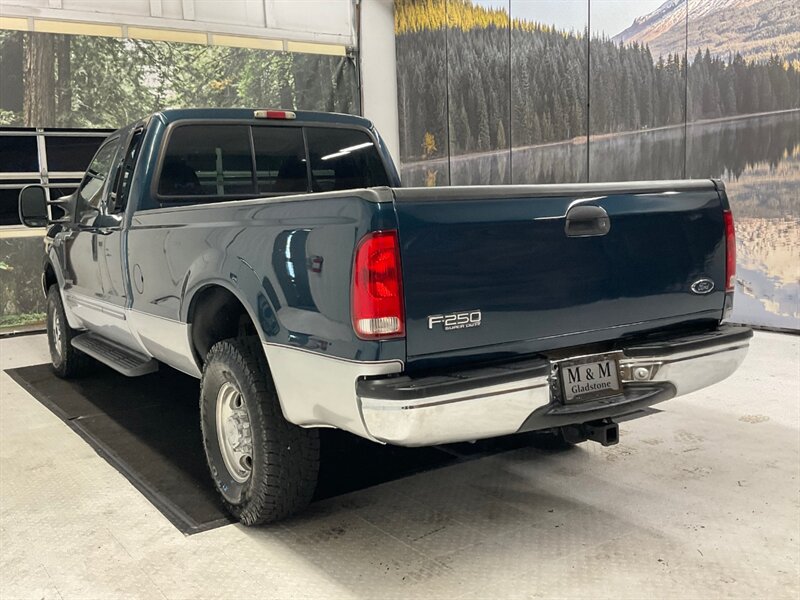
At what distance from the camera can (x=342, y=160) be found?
438 cm

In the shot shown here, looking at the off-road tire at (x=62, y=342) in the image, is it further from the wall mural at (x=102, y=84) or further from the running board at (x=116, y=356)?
the wall mural at (x=102, y=84)

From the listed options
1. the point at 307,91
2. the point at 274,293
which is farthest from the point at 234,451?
the point at 307,91

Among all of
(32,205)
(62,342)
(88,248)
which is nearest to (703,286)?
(88,248)

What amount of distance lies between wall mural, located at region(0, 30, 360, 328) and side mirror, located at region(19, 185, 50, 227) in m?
4.31

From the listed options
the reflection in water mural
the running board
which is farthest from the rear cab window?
the reflection in water mural

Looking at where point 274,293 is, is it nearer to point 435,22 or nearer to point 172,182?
point 172,182

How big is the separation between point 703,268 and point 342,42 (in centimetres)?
898

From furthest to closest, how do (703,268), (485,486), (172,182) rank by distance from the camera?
(172,182) < (485,486) < (703,268)

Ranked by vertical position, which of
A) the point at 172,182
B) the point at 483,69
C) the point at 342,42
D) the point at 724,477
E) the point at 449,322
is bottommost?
the point at 724,477

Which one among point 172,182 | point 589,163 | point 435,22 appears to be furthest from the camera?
point 435,22

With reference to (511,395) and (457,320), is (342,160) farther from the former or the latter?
(511,395)

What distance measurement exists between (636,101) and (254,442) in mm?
5937

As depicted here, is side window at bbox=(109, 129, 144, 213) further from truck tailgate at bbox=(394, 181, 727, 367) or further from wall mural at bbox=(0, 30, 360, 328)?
wall mural at bbox=(0, 30, 360, 328)

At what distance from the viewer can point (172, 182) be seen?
388 centimetres
